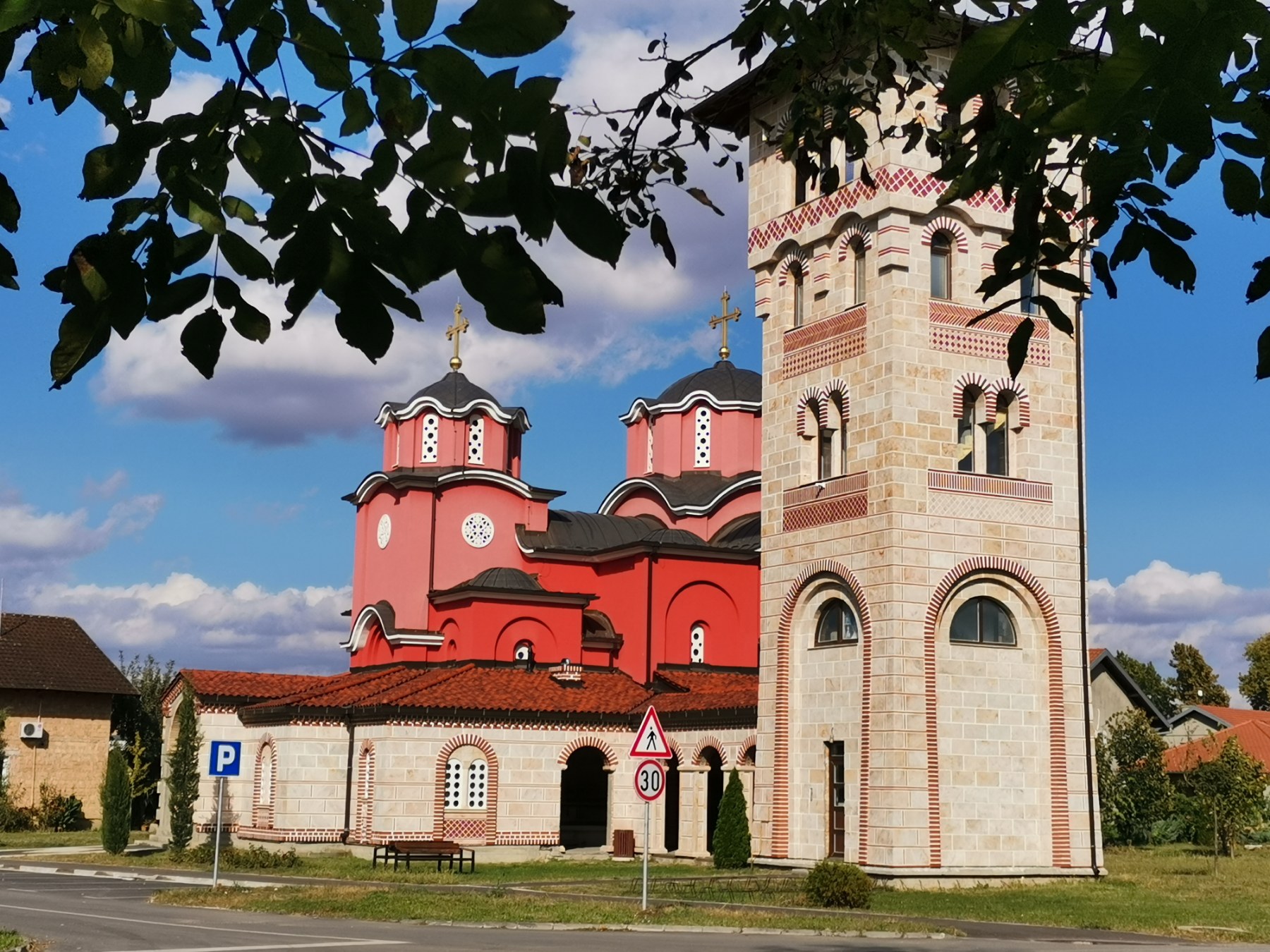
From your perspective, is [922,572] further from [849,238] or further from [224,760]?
[224,760]

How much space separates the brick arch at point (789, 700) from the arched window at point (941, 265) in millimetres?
4858

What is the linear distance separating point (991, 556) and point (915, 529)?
1.51 metres

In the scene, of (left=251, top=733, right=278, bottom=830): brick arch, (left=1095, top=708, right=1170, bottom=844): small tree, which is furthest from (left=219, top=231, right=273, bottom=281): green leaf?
(left=1095, top=708, right=1170, bottom=844): small tree

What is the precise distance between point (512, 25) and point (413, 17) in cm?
23

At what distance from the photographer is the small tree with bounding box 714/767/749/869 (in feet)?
87.2

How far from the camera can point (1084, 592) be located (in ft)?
82.4

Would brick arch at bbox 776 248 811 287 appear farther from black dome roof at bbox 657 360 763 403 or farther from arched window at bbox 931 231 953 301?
black dome roof at bbox 657 360 763 403

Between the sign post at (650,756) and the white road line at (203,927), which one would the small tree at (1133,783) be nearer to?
the sign post at (650,756)

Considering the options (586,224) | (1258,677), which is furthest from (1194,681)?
(586,224)

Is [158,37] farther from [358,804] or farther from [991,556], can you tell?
[358,804]

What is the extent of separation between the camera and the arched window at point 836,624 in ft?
81.6

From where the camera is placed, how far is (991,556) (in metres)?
24.4

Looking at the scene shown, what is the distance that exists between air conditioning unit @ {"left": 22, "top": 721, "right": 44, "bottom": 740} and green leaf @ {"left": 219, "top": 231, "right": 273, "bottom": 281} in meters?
46.2

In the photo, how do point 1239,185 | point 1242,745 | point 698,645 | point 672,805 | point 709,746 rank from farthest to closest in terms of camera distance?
point 1242,745
point 698,645
point 672,805
point 709,746
point 1239,185
